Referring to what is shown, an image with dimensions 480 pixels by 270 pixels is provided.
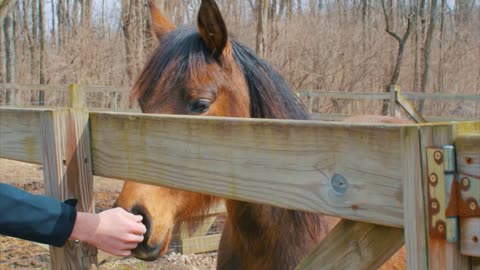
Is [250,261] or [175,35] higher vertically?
[175,35]

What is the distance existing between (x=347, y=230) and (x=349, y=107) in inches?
666

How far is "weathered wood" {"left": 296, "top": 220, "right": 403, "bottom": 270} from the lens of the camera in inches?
52.3

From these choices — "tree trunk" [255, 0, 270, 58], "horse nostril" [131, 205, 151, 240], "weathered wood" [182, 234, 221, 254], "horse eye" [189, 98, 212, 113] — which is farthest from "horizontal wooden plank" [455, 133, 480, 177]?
"tree trunk" [255, 0, 270, 58]

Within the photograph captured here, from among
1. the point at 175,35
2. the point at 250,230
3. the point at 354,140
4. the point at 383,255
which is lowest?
the point at 250,230

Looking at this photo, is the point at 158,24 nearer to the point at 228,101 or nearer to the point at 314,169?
the point at 228,101

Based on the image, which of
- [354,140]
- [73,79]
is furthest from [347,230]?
[73,79]

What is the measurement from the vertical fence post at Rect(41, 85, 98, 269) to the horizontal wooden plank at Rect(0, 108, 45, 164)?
0.13m

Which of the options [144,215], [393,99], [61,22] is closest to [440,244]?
[144,215]

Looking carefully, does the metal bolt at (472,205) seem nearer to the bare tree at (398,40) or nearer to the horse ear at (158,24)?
the horse ear at (158,24)

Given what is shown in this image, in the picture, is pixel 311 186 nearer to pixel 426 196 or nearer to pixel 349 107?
pixel 426 196

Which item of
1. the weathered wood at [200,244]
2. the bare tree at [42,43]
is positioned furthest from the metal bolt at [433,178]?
the bare tree at [42,43]

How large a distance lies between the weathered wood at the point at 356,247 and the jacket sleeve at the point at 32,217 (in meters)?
0.82

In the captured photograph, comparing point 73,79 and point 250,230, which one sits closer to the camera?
point 250,230

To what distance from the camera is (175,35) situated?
301 centimetres
